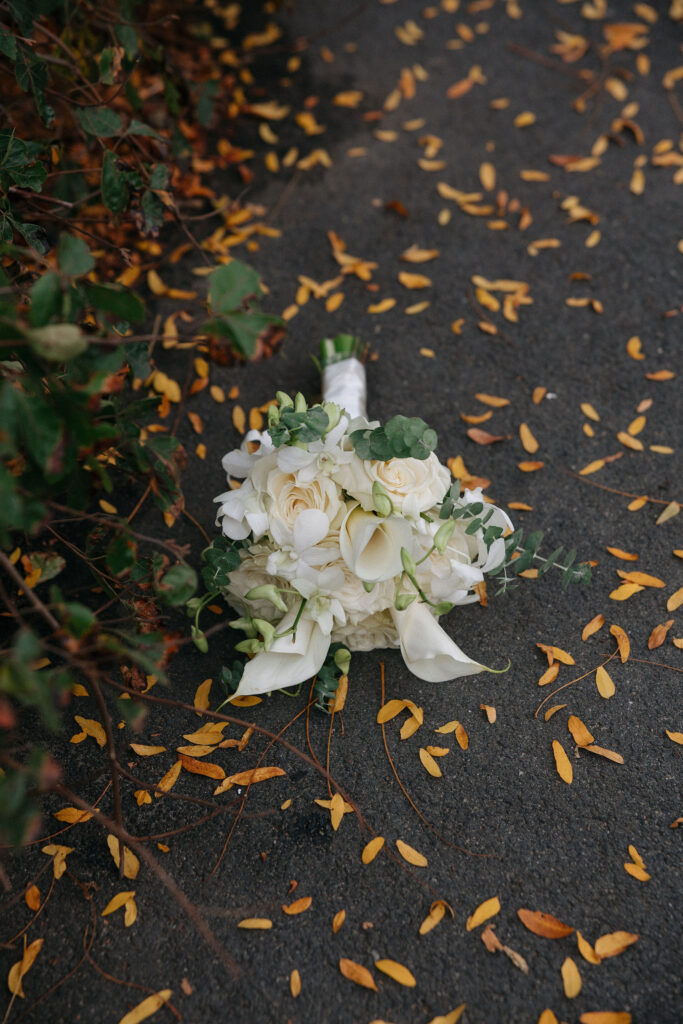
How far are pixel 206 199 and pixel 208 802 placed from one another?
2030mm

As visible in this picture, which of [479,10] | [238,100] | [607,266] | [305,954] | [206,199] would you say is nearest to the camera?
[305,954]

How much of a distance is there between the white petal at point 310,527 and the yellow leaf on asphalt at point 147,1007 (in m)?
0.90

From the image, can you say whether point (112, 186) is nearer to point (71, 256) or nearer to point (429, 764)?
point (71, 256)

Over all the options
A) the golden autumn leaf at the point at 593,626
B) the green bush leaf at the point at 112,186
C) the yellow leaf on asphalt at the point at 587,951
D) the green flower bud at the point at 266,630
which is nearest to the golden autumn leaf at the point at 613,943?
the yellow leaf on asphalt at the point at 587,951

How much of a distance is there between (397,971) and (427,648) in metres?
0.62

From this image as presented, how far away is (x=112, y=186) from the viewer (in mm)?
1641

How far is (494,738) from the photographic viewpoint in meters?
1.70

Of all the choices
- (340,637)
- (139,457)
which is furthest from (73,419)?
(340,637)

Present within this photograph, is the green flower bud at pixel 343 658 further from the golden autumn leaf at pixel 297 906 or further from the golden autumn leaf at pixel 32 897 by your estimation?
the golden autumn leaf at pixel 32 897

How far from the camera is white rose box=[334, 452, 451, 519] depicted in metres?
1.46

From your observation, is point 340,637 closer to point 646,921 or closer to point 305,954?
point 305,954

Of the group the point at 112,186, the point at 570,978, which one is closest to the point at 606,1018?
the point at 570,978

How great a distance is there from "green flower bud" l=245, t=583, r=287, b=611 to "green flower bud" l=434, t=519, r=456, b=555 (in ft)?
1.08

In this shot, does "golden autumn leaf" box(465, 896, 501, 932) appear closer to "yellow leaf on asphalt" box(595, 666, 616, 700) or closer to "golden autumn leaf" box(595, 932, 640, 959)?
"golden autumn leaf" box(595, 932, 640, 959)
